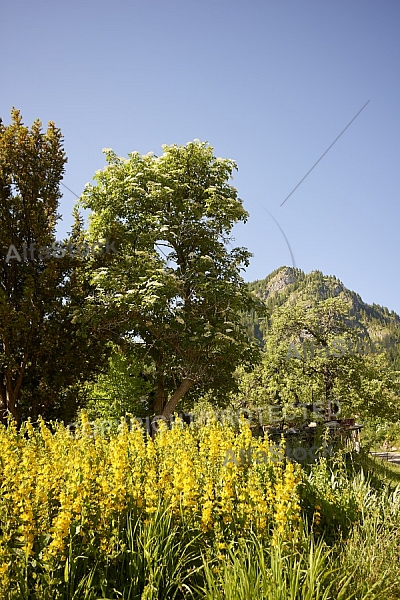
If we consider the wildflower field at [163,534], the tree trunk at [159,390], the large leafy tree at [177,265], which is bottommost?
the wildflower field at [163,534]

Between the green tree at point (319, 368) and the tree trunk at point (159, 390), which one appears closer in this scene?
the tree trunk at point (159, 390)

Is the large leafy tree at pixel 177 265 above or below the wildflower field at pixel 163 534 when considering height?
above

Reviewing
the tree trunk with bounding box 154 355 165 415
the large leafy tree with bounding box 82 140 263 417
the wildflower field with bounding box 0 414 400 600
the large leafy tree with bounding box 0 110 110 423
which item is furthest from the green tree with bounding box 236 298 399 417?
the wildflower field with bounding box 0 414 400 600

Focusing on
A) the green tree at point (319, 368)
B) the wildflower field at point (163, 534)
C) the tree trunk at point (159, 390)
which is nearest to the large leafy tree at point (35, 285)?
the tree trunk at point (159, 390)

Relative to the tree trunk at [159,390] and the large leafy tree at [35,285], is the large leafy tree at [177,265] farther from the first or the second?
the large leafy tree at [35,285]

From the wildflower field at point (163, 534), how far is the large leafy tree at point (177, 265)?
7.16 metres

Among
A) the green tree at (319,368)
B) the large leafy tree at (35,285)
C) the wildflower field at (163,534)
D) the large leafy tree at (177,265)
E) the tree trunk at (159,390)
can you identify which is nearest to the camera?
the wildflower field at (163,534)

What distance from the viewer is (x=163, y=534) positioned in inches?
133

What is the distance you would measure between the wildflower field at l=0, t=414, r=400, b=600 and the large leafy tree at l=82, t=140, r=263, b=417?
7.16 meters

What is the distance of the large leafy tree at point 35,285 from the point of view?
9.84 meters

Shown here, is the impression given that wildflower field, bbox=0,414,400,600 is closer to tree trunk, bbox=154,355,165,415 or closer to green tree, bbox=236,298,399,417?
tree trunk, bbox=154,355,165,415

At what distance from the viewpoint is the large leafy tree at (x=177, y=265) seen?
1191cm

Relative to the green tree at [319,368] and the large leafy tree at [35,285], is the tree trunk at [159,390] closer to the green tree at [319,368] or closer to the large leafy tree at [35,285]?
the large leafy tree at [35,285]

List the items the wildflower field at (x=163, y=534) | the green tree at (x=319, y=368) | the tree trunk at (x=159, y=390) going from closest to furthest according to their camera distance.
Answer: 1. the wildflower field at (x=163, y=534)
2. the tree trunk at (x=159, y=390)
3. the green tree at (x=319, y=368)
